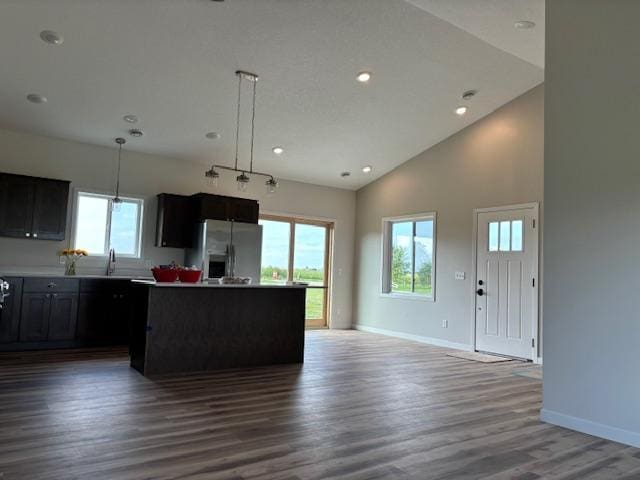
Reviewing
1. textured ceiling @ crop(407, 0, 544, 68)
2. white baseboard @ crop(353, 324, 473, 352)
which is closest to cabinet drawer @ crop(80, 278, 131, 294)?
white baseboard @ crop(353, 324, 473, 352)

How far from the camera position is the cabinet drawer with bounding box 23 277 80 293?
5668mm

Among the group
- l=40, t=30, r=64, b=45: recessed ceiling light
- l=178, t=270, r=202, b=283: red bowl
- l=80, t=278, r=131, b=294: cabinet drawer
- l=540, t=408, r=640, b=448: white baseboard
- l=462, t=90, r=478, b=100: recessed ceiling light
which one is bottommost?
l=540, t=408, r=640, b=448: white baseboard

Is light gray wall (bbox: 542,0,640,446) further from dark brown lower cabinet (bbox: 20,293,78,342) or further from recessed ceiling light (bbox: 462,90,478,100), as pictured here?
dark brown lower cabinet (bbox: 20,293,78,342)

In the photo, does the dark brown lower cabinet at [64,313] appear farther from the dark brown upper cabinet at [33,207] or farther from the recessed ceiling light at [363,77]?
the recessed ceiling light at [363,77]

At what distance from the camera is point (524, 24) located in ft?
15.4

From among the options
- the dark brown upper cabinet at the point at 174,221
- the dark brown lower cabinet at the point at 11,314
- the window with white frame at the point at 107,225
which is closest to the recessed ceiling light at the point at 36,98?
the window with white frame at the point at 107,225

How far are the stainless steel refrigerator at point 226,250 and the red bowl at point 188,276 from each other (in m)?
1.50

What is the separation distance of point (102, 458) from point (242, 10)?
3726 millimetres

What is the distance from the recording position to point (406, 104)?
6.36 metres

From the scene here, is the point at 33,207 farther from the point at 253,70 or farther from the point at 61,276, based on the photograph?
the point at 253,70

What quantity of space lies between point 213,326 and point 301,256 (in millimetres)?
3877

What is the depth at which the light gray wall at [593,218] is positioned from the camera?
321cm

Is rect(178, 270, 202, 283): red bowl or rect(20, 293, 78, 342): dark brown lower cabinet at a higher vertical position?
rect(178, 270, 202, 283): red bowl

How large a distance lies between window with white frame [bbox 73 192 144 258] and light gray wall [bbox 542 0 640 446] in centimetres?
552
